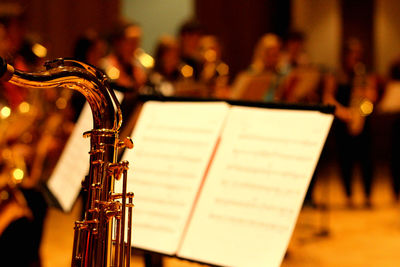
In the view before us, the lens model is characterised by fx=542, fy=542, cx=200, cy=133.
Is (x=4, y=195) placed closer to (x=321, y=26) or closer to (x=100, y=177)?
(x=100, y=177)

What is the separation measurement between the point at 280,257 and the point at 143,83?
96.1 inches

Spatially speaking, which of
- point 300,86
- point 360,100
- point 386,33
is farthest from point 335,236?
point 386,33

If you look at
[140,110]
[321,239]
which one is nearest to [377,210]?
[321,239]

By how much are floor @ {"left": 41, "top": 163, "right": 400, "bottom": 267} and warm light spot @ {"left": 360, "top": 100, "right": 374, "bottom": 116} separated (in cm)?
80

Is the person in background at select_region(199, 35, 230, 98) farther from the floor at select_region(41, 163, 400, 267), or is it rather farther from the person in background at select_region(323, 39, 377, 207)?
the floor at select_region(41, 163, 400, 267)

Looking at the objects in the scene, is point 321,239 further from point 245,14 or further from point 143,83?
point 245,14

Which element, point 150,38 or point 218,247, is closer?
point 218,247

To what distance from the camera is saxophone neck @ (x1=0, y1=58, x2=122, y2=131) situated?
0.98m

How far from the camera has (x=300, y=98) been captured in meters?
3.59

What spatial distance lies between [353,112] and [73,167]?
3056 mm

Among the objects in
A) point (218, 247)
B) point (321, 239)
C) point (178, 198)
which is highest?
point (178, 198)

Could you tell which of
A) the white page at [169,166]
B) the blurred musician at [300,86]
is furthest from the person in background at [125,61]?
the white page at [169,166]

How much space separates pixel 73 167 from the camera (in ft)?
6.19

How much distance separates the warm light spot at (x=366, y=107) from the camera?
4.41 metres
